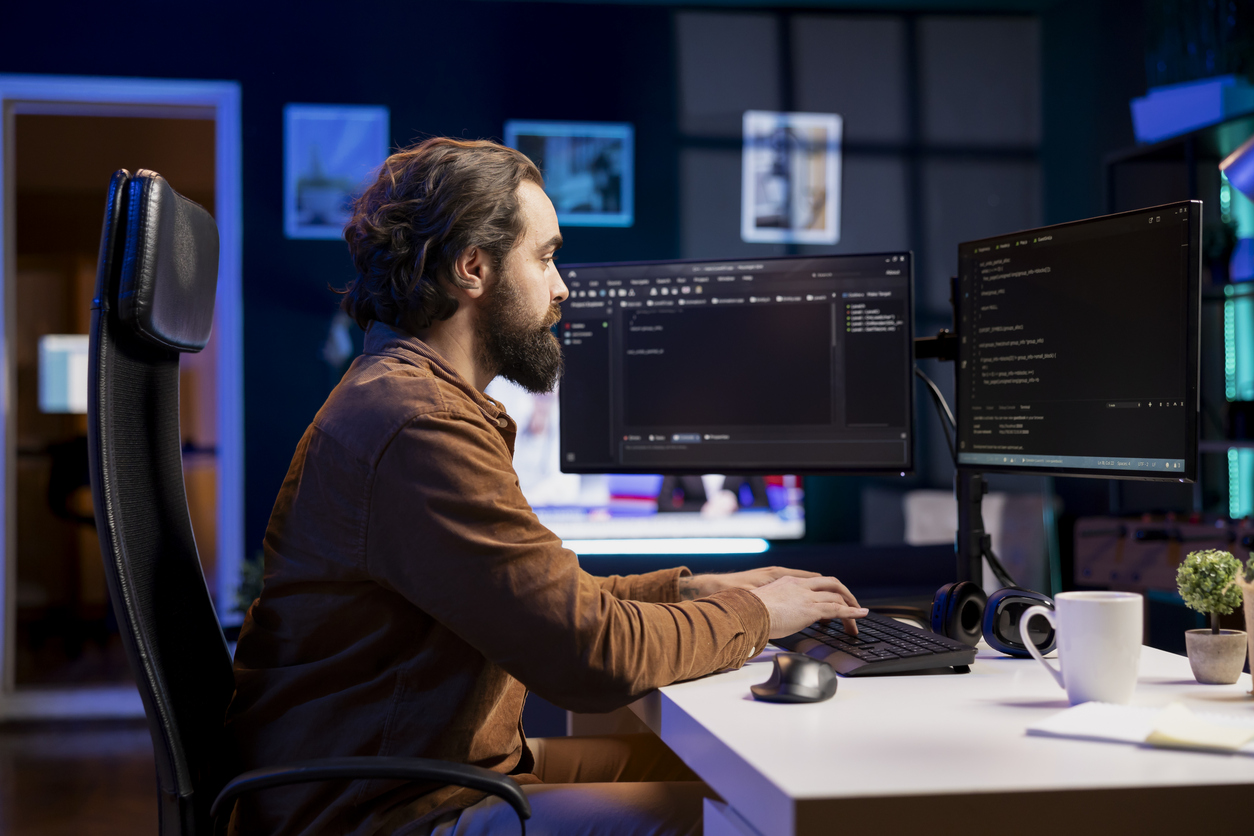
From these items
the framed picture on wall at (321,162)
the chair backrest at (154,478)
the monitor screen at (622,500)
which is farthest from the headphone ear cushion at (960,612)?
the framed picture on wall at (321,162)

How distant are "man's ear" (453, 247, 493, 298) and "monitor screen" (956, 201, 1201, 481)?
742 mm

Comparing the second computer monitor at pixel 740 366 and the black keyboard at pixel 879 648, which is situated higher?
the second computer monitor at pixel 740 366

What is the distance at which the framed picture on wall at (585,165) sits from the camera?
13.7 ft

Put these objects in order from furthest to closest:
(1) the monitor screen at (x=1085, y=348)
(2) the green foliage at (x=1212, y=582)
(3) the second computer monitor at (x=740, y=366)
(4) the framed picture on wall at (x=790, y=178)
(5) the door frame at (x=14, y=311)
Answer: (4) the framed picture on wall at (x=790, y=178)
(5) the door frame at (x=14, y=311)
(3) the second computer monitor at (x=740, y=366)
(1) the monitor screen at (x=1085, y=348)
(2) the green foliage at (x=1212, y=582)

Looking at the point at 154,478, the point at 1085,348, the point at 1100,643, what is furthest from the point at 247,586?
the point at 1100,643

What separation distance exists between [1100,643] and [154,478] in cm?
103

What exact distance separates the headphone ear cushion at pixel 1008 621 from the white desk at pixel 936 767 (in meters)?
0.19

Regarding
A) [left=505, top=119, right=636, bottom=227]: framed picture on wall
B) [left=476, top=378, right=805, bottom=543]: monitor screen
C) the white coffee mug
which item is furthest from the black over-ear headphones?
[left=505, top=119, right=636, bottom=227]: framed picture on wall

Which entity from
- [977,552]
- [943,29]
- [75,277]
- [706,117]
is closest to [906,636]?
[977,552]

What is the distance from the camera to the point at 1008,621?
1.29m

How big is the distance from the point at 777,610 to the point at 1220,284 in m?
2.69

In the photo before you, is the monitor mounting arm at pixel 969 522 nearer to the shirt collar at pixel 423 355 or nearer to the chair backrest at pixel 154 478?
the shirt collar at pixel 423 355

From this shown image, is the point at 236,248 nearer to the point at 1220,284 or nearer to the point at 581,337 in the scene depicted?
the point at 581,337

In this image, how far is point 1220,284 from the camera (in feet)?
10.4
